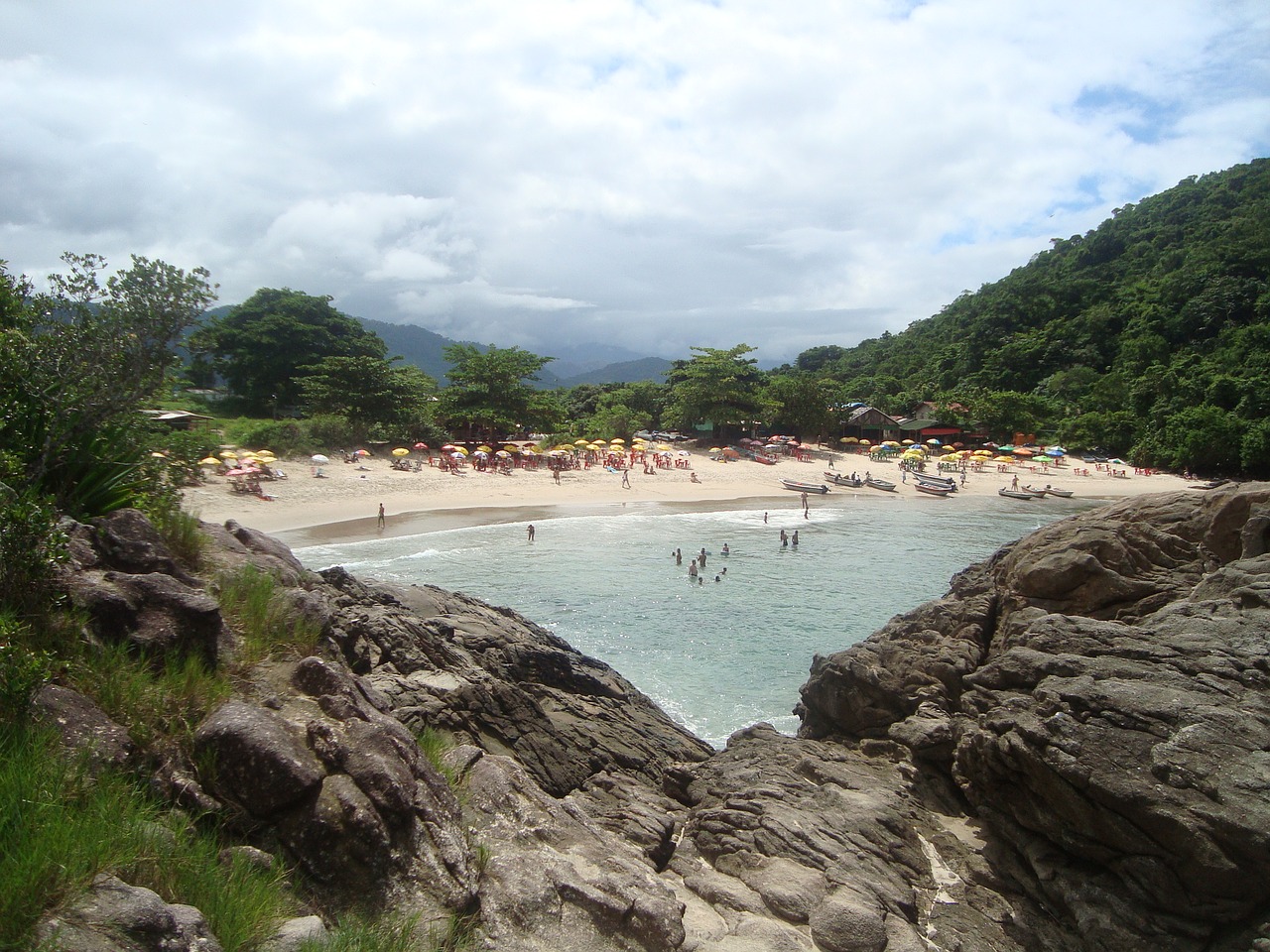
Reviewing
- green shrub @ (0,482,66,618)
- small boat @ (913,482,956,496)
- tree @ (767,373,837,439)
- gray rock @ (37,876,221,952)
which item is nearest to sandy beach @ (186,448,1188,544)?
small boat @ (913,482,956,496)

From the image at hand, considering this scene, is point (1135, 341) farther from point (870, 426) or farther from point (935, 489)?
point (935, 489)

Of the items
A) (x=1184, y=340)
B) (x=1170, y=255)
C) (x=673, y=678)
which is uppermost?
(x=1170, y=255)

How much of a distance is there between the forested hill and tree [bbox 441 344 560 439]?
40.8m

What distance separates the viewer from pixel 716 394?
59.2m

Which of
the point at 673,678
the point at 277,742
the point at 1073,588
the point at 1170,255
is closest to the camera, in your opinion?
the point at 277,742

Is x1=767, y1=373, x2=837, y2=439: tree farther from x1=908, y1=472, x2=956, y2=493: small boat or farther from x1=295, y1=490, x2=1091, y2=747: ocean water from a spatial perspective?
x1=295, y1=490, x2=1091, y2=747: ocean water

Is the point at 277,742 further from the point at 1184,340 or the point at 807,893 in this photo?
the point at 1184,340

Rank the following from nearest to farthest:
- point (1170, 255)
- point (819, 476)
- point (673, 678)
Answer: point (673, 678) < point (819, 476) < point (1170, 255)

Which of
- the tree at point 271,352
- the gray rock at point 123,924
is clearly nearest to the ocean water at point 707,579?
the gray rock at point 123,924

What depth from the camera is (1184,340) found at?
66.5 m

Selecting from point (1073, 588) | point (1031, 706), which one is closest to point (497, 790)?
point (1031, 706)

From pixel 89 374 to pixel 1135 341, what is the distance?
81378mm

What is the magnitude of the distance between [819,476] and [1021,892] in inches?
1672

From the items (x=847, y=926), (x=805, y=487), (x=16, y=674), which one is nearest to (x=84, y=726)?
(x=16, y=674)
